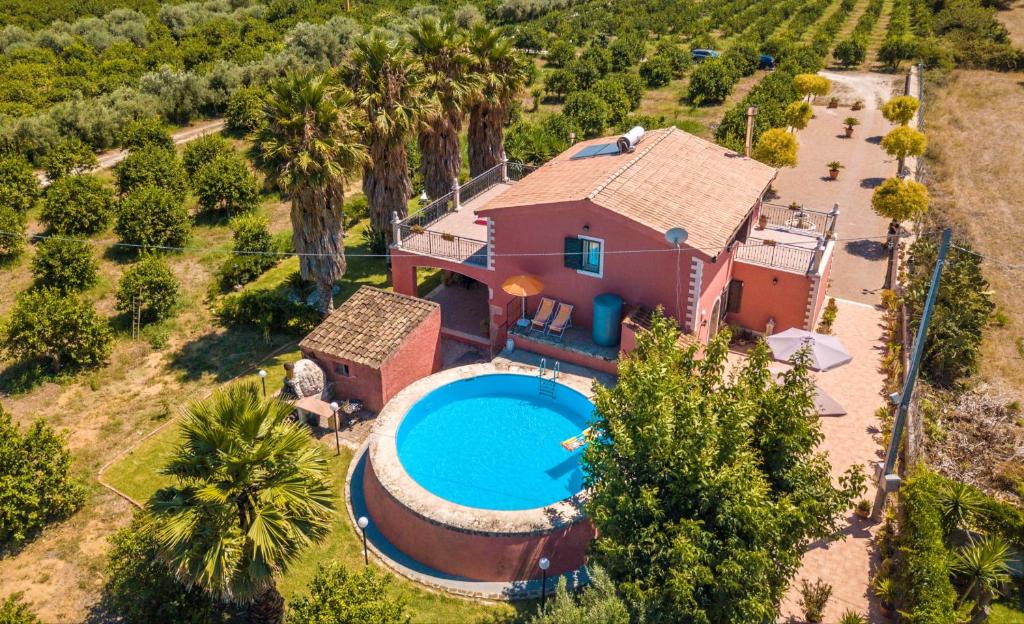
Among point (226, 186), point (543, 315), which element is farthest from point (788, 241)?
point (226, 186)

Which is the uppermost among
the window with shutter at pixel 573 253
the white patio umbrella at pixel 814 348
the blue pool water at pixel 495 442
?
the window with shutter at pixel 573 253

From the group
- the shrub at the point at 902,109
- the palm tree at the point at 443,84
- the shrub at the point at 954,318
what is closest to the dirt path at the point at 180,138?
the palm tree at the point at 443,84

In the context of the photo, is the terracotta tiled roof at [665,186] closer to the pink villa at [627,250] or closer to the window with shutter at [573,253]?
the pink villa at [627,250]

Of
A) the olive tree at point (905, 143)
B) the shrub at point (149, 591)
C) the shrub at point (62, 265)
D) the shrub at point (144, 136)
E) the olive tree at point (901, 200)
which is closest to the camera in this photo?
the shrub at point (149, 591)

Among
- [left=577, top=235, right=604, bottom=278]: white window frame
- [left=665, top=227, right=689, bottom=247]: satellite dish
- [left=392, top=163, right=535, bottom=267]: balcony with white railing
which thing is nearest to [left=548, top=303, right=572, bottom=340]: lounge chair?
[left=577, top=235, right=604, bottom=278]: white window frame

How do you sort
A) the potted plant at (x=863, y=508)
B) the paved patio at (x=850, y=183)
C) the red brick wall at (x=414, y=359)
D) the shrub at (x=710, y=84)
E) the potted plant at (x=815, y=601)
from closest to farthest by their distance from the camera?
the potted plant at (x=815, y=601) → the potted plant at (x=863, y=508) → the red brick wall at (x=414, y=359) → the paved patio at (x=850, y=183) → the shrub at (x=710, y=84)

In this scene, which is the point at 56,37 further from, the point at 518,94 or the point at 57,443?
the point at 57,443

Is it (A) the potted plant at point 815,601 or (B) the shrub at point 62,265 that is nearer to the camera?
(A) the potted plant at point 815,601
